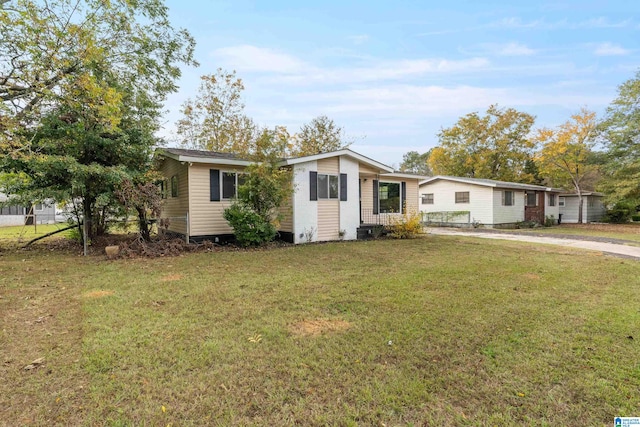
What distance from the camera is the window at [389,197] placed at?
589 inches

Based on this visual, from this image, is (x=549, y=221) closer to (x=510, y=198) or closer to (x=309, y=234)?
(x=510, y=198)

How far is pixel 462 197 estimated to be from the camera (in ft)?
68.7

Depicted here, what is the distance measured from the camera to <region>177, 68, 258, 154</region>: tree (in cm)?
2328

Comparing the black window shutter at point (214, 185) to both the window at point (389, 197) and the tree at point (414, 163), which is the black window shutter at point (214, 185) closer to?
the window at point (389, 197)

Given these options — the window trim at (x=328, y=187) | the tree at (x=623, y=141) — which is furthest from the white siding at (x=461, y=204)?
the window trim at (x=328, y=187)

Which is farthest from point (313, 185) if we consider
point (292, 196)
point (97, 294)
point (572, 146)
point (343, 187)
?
point (572, 146)

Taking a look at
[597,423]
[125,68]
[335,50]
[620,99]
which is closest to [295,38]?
[335,50]

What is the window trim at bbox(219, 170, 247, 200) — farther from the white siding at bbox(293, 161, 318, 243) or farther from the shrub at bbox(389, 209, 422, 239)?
the shrub at bbox(389, 209, 422, 239)

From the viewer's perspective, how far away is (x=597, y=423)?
215 centimetres

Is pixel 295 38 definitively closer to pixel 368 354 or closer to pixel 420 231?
pixel 420 231

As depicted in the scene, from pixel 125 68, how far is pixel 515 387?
44.4 ft

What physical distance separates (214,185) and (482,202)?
16172 millimetres

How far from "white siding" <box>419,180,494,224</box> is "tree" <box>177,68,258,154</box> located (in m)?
13.4

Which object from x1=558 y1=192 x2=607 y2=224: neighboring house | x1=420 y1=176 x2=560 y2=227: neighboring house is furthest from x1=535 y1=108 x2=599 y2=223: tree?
x1=420 y1=176 x2=560 y2=227: neighboring house
